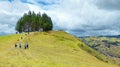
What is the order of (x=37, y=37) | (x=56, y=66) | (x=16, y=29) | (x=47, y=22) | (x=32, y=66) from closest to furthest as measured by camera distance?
1. (x=32, y=66)
2. (x=56, y=66)
3. (x=37, y=37)
4. (x=47, y=22)
5. (x=16, y=29)

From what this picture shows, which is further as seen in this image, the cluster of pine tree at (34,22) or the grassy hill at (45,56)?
the cluster of pine tree at (34,22)

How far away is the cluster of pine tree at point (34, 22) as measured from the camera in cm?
18374

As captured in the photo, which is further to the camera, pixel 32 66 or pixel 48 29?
pixel 48 29

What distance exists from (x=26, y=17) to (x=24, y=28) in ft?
28.0

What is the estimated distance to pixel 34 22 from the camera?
613 ft

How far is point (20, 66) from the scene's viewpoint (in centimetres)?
4684

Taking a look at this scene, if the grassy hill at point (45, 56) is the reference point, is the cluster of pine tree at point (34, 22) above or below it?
above

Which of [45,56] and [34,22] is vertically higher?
[34,22]

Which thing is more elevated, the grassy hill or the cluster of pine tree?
the cluster of pine tree

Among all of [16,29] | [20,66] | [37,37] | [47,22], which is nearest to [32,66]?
[20,66]

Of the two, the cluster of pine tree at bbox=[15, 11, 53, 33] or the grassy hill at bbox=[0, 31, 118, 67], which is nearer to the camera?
the grassy hill at bbox=[0, 31, 118, 67]

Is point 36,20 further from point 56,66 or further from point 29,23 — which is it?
point 56,66

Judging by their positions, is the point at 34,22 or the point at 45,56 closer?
the point at 45,56

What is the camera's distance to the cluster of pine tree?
184 metres
